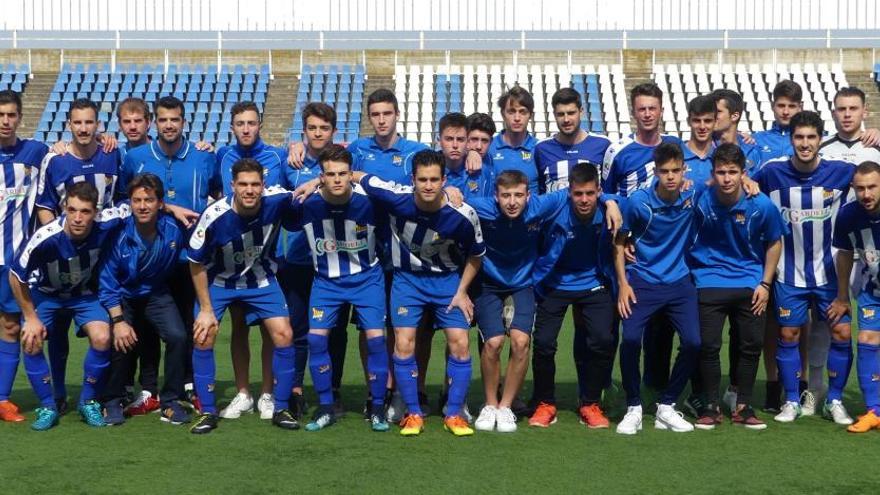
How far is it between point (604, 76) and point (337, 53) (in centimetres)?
597

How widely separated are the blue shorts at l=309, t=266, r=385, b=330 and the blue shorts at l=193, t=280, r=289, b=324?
0.21 meters

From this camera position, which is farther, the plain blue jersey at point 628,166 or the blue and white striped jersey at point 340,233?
the plain blue jersey at point 628,166

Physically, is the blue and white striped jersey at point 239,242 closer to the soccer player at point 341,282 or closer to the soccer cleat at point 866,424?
the soccer player at point 341,282

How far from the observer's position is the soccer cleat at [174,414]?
6.21m

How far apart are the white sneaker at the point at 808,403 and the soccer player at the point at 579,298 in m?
1.21

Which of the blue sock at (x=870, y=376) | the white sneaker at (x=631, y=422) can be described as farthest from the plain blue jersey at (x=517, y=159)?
the blue sock at (x=870, y=376)

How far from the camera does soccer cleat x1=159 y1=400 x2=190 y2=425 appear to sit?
621 centimetres

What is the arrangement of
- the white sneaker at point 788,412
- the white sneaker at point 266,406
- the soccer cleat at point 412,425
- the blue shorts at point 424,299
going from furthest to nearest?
the white sneaker at point 266,406 → the white sneaker at point 788,412 → the blue shorts at point 424,299 → the soccer cleat at point 412,425

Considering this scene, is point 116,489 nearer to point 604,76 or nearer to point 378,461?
point 378,461

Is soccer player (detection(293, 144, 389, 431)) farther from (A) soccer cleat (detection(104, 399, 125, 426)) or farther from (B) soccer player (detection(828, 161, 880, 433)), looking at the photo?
(B) soccer player (detection(828, 161, 880, 433))

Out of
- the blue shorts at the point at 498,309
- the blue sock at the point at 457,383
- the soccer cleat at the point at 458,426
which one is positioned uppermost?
the blue shorts at the point at 498,309

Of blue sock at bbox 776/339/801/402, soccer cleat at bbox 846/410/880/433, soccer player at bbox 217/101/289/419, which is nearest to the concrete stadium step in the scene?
soccer player at bbox 217/101/289/419

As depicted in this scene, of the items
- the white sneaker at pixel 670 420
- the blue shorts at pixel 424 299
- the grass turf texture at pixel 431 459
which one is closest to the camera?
the grass turf texture at pixel 431 459

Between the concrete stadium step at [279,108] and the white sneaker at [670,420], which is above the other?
the concrete stadium step at [279,108]
